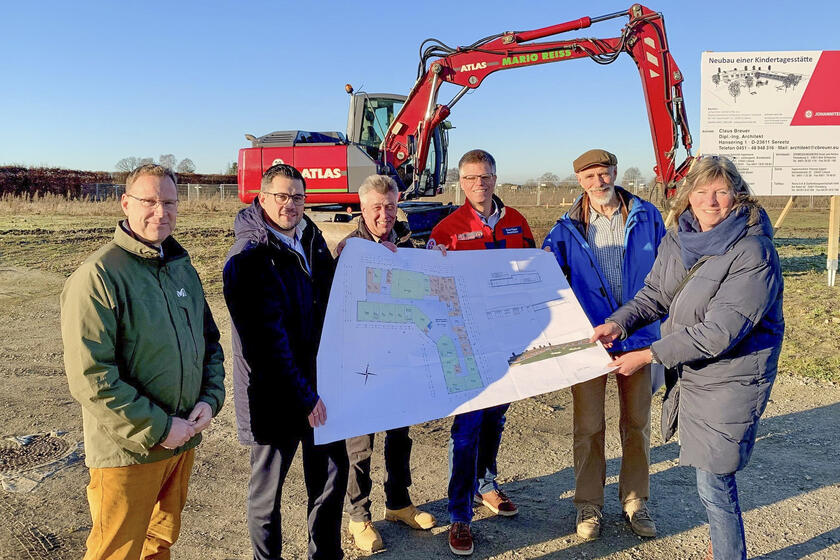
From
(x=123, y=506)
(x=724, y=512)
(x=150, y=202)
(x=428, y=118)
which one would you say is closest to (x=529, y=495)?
(x=724, y=512)

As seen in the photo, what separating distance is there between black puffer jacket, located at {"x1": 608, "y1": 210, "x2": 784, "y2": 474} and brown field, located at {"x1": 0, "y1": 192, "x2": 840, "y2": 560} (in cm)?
105

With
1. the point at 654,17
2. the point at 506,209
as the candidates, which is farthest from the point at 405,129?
the point at 506,209

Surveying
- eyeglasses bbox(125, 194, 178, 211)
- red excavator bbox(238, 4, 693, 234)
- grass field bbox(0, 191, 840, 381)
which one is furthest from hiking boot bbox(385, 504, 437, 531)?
red excavator bbox(238, 4, 693, 234)

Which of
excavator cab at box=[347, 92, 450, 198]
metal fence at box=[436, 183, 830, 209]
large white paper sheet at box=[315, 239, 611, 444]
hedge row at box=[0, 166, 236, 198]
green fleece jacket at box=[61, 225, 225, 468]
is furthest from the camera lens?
hedge row at box=[0, 166, 236, 198]

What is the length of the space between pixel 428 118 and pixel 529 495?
30.0 feet

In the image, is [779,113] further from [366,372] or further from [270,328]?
[270,328]

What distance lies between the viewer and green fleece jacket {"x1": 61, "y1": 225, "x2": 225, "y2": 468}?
2.19 m

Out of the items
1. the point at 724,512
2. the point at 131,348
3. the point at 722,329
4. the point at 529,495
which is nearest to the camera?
the point at 131,348

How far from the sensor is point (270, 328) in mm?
2686

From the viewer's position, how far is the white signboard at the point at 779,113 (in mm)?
9289

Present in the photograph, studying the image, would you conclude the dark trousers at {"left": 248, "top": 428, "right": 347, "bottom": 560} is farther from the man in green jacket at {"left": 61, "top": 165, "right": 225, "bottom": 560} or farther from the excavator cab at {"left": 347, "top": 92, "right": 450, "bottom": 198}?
the excavator cab at {"left": 347, "top": 92, "right": 450, "bottom": 198}

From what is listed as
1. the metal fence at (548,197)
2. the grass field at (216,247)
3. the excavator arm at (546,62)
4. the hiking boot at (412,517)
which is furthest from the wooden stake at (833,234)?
the metal fence at (548,197)

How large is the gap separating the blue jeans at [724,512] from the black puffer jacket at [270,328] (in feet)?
6.01

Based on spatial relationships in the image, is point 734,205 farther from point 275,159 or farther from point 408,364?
point 275,159
